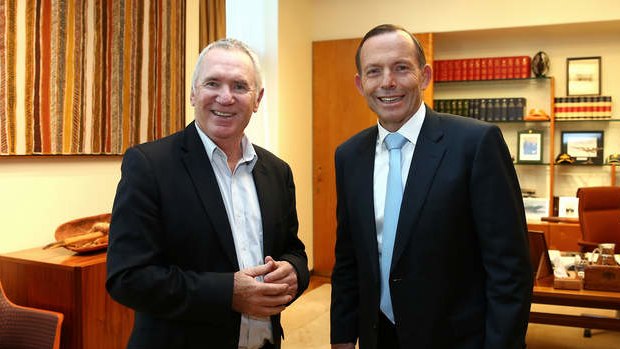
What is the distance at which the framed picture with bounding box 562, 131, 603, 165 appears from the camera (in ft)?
18.0

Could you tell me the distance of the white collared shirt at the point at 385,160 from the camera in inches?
62.6

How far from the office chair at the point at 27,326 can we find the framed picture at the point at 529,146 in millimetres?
4772

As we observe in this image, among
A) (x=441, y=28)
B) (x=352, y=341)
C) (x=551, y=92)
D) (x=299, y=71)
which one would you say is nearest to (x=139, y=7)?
(x=299, y=71)

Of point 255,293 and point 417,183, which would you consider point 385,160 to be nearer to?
point 417,183

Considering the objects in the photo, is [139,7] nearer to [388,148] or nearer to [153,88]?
[153,88]

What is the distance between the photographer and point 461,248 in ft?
4.91

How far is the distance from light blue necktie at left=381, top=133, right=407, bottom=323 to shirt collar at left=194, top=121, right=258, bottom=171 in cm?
42

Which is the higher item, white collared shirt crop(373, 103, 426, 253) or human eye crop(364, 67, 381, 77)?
human eye crop(364, 67, 381, 77)

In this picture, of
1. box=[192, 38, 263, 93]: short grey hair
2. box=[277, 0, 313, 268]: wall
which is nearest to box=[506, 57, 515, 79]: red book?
box=[277, 0, 313, 268]: wall

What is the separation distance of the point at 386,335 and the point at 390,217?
0.36 metres

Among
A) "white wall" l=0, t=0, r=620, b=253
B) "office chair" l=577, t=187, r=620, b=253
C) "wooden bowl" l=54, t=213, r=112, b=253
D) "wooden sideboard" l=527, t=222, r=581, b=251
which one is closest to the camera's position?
"wooden bowl" l=54, t=213, r=112, b=253

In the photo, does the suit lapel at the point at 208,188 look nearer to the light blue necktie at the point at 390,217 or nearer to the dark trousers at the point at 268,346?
the dark trousers at the point at 268,346

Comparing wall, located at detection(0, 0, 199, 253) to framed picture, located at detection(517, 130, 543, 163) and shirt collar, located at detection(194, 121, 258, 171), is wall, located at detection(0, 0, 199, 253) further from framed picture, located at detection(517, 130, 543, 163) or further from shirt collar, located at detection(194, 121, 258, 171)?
framed picture, located at detection(517, 130, 543, 163)

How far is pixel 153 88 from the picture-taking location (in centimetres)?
379
